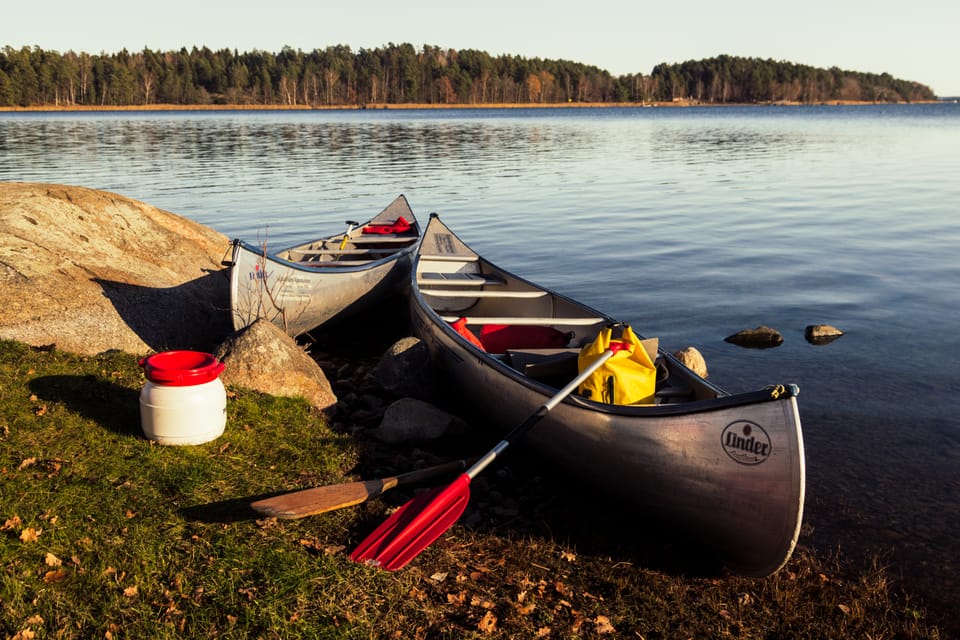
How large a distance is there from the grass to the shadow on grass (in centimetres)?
2

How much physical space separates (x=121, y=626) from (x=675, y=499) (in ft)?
12.4

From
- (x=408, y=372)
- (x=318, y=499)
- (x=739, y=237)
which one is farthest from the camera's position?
(x=739, y=237)

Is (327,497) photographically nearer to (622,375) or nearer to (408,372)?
(622,375)

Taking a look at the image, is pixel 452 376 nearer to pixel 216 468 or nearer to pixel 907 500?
pixel 216 468

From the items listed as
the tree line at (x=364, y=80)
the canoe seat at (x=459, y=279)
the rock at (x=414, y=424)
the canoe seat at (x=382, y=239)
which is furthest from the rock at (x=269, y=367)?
the tree line at (x=364, y=80)

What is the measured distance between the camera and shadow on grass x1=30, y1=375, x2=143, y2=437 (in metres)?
6.53

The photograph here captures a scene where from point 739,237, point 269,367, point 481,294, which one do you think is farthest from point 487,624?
point 739,237

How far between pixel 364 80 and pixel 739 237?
153868 mm

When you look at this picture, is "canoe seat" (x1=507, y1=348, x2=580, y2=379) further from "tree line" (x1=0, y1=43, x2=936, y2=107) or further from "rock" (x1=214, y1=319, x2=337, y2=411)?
"tree line" (x1=0, y1=43, x2=936, y2=107)

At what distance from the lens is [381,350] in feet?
38.7

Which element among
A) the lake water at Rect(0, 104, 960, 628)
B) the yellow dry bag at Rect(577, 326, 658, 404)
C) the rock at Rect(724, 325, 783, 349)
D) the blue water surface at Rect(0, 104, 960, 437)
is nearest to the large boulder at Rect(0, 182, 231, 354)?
the yellow dry bag at Rect(577, 326, 658, 404)

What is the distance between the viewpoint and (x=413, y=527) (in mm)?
5457

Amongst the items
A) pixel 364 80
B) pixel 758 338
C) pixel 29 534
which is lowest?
pixel 758 338

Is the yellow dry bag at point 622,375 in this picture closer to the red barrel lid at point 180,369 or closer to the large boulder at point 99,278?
the red barrel lid at point 180,369
